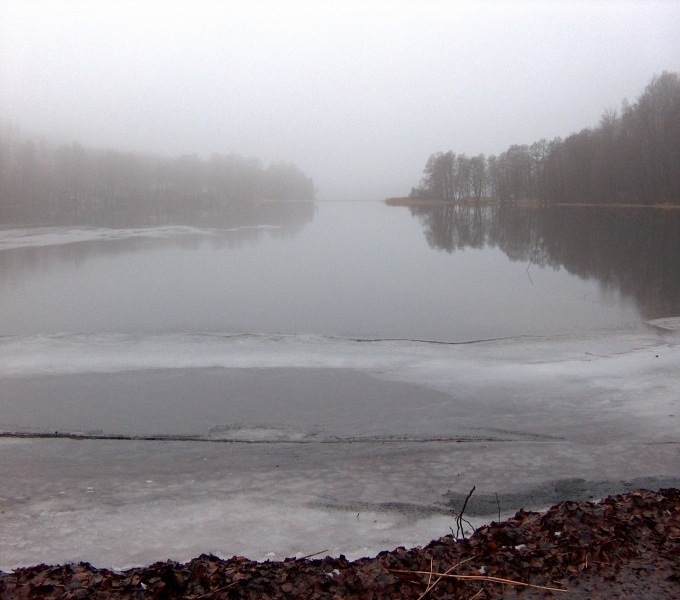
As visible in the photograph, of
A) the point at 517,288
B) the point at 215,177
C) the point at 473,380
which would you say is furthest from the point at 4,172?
the point at 473,380

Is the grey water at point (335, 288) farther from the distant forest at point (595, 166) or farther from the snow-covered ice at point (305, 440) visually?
the distant forest at point (595, 166)

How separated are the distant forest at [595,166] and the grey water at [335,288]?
158 feet

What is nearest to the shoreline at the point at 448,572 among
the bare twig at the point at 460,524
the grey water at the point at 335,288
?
the bare twig at the point at 460,524

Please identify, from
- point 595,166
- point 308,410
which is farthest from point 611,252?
point 595,166

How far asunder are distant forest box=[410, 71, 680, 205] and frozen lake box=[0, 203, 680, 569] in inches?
2465

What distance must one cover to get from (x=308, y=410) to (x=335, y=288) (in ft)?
30.3

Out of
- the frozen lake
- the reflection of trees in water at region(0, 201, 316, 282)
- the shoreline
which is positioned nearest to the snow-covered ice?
the frozen lake

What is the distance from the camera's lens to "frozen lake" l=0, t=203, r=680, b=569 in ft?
14.6

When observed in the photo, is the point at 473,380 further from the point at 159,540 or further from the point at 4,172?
the point at 4,172

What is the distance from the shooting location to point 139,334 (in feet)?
35.3

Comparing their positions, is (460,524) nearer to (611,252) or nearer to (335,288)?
(335,288)

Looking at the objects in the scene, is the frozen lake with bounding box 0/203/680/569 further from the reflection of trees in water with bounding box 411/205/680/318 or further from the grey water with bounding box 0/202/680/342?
the reflection of trees in water with bounding box 411/205/680/318

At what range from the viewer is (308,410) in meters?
6.98

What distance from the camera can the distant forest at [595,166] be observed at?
69250mm
